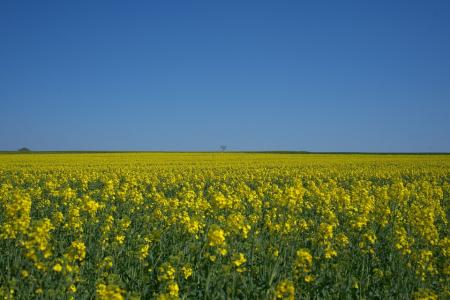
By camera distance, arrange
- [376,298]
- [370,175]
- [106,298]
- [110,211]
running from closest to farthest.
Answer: [106,298]
[376,298]
[110,211]
[370,175]

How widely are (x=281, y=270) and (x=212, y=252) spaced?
47.9 inches

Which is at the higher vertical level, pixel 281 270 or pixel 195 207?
pixel 195 207

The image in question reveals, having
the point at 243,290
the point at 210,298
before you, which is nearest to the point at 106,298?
the point at 210,298

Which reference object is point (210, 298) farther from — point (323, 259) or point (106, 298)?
point (323, 259)

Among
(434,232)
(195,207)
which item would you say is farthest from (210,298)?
(434,232)

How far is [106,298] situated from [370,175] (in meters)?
19.0

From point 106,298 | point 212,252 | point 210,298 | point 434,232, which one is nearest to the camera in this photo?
point 106,298

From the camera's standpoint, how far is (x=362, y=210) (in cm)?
865

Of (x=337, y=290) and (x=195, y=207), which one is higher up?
(x=195, y=207)

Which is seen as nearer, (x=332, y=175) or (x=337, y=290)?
(x=337, y=290)

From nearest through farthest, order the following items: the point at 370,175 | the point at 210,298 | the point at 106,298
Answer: the point at 106,298 < the point at 210,298 < the point at 370,175

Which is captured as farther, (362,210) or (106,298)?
(362,210)

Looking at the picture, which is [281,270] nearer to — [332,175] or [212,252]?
[212,252]

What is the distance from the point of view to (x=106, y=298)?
346 cm
